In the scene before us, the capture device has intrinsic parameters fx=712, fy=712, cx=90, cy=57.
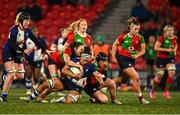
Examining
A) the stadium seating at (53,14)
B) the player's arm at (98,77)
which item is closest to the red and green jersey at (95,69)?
the player's arm at (98,77)

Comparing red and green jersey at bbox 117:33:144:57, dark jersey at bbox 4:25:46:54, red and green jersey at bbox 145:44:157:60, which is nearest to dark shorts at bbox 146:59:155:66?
red and green jersey at bbox 145:44:157:60

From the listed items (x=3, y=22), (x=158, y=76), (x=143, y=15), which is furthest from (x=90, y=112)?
(x=3, y=22)

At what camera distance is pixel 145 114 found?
1398 cm

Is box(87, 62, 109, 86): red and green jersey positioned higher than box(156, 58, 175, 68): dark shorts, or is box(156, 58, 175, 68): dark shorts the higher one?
box(87, 62, 109, 86): red and green jersey

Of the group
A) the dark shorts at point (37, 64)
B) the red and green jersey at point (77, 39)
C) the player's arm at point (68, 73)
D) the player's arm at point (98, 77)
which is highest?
the red and green jersey at point (77, 39)

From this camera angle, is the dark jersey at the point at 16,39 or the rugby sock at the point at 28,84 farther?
the rugby sock at the point at 28,84

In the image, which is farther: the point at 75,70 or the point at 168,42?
the point at 168,42

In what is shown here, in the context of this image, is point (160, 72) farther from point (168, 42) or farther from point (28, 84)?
point (28, 84)

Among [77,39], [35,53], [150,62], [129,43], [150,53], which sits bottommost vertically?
[150,62]

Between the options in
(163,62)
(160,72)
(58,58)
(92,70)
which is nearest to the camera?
(92,70)

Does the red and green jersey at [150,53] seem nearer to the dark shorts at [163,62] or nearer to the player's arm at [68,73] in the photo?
the dark shorts at [163,62]

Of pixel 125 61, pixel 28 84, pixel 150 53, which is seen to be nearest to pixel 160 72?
pixel 125 61

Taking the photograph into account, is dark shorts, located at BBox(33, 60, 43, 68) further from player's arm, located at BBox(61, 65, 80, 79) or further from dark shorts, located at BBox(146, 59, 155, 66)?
player's arm, located at BBox(61, 65, 80, 79)

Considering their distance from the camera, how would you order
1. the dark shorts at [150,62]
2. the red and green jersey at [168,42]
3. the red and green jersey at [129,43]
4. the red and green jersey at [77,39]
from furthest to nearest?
the dark shorts at [150,62], the red and green jersey at [168,42], the red and green jersey at [129,43], the red and green jersey at [77,39]
